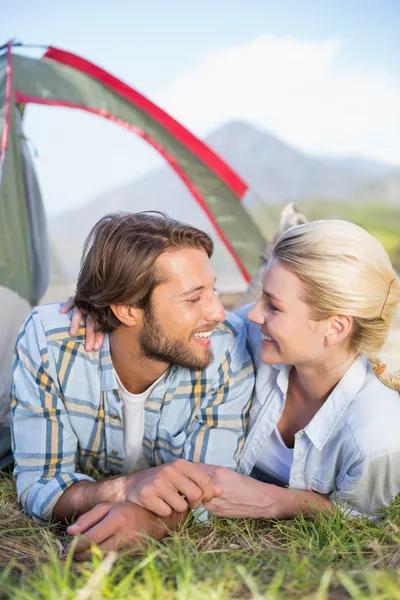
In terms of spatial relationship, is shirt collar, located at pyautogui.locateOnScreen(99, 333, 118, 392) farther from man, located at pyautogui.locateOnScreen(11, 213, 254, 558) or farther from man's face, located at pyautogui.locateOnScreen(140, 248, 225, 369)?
man's face, located at pyautogui.locateOnScreen(140, 248, 225, 369)

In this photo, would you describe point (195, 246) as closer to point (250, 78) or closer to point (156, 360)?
point (156, 360)

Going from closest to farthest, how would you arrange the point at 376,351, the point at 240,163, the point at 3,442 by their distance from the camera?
the point at 376,351, the point at 3,442, the point at 240,163

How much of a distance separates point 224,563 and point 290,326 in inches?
29.9

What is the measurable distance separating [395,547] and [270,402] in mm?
669

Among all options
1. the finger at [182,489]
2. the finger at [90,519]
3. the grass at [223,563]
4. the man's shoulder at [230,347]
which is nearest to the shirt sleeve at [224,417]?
the man's shoulder at [230,347]

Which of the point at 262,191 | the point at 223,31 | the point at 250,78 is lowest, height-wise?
the point at 262,191

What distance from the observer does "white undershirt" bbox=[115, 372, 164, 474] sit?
2199 millimetres

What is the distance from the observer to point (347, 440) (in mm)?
1959

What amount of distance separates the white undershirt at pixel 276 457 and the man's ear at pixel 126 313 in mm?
626

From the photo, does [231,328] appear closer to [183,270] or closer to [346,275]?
[183,270]

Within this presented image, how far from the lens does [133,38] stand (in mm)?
28297

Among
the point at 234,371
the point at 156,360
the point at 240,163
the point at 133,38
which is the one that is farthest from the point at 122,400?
the point at 133,38

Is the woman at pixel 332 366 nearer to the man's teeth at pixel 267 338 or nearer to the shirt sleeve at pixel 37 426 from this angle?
the man's teeth at pixel 267 338

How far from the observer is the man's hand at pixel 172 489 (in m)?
1.79
